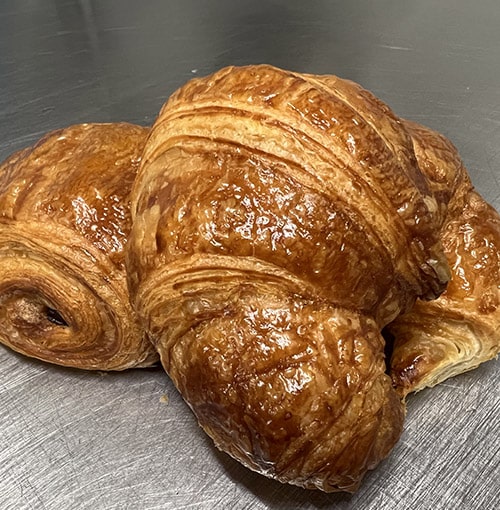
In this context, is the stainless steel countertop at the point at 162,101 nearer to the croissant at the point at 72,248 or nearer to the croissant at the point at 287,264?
the croissant at the point at 72,248

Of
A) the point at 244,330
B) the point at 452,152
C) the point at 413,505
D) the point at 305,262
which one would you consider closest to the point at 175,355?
the point at 244,330

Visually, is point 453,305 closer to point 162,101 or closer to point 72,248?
point 72,248

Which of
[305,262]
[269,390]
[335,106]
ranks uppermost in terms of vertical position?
[335,106]

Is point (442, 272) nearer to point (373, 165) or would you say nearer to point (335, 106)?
point (373, 165)

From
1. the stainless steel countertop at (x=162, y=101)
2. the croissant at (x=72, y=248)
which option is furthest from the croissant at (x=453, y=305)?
the croissant at (x=72, y=248)

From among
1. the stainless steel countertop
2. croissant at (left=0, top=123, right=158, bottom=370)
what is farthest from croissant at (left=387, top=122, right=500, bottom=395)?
croissant at (left=0, top=123, right=158, bottom=370)

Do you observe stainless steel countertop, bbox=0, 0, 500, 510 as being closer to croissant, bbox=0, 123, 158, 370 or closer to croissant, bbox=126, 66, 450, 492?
croissant, bbox=0, 123, 158, 370

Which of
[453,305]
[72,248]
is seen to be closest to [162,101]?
[72,248]
